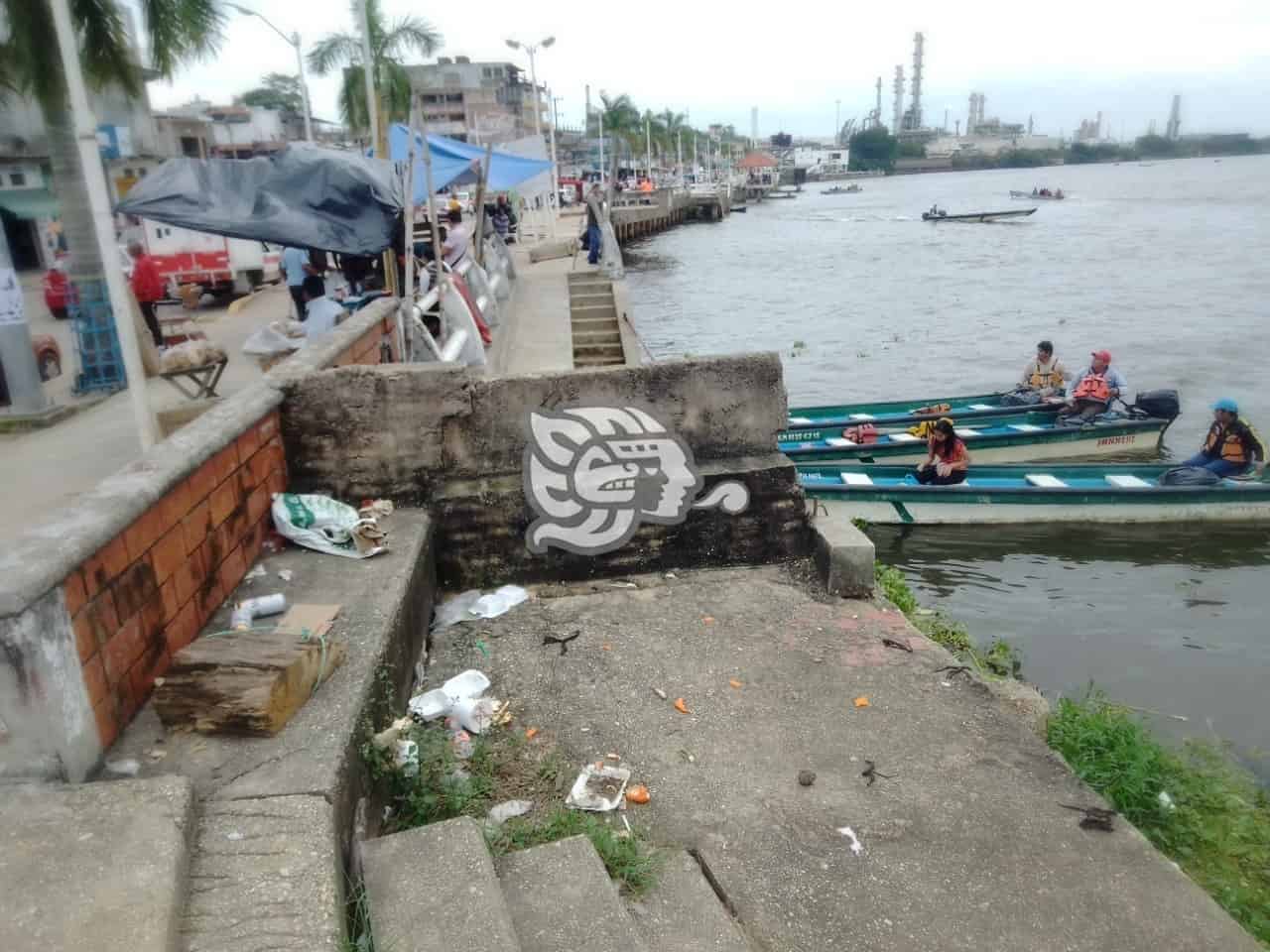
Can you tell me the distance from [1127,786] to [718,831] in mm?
2529

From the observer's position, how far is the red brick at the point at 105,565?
3111 millimetres

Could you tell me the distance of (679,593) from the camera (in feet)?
19.1

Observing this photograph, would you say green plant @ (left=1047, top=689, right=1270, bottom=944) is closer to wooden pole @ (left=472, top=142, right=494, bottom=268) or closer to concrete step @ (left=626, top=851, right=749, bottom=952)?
concrete step @ (left=626, top=851, right=749, bottom=952)

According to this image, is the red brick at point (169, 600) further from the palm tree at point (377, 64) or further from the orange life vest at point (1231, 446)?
the palm tree at point (377, 64)

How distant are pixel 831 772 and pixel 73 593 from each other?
314cm

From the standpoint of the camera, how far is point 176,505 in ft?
12.7

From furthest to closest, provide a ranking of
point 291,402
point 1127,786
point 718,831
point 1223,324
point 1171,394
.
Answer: point 1223,324 → point 1171,394 → point 291,402 → point 1127,786 → point 718,831

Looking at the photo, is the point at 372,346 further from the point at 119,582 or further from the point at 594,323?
the point at 594,323

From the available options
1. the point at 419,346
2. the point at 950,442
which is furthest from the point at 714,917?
the point at 950,442

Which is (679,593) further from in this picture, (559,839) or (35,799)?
(35,799)

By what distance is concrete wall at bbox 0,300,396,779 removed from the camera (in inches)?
111

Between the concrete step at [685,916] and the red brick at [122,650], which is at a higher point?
the red brick at [122,650]

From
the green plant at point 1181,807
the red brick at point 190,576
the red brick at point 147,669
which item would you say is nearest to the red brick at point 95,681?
the red brick at point 147,669

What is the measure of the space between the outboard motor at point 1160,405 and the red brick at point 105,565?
15.4m
